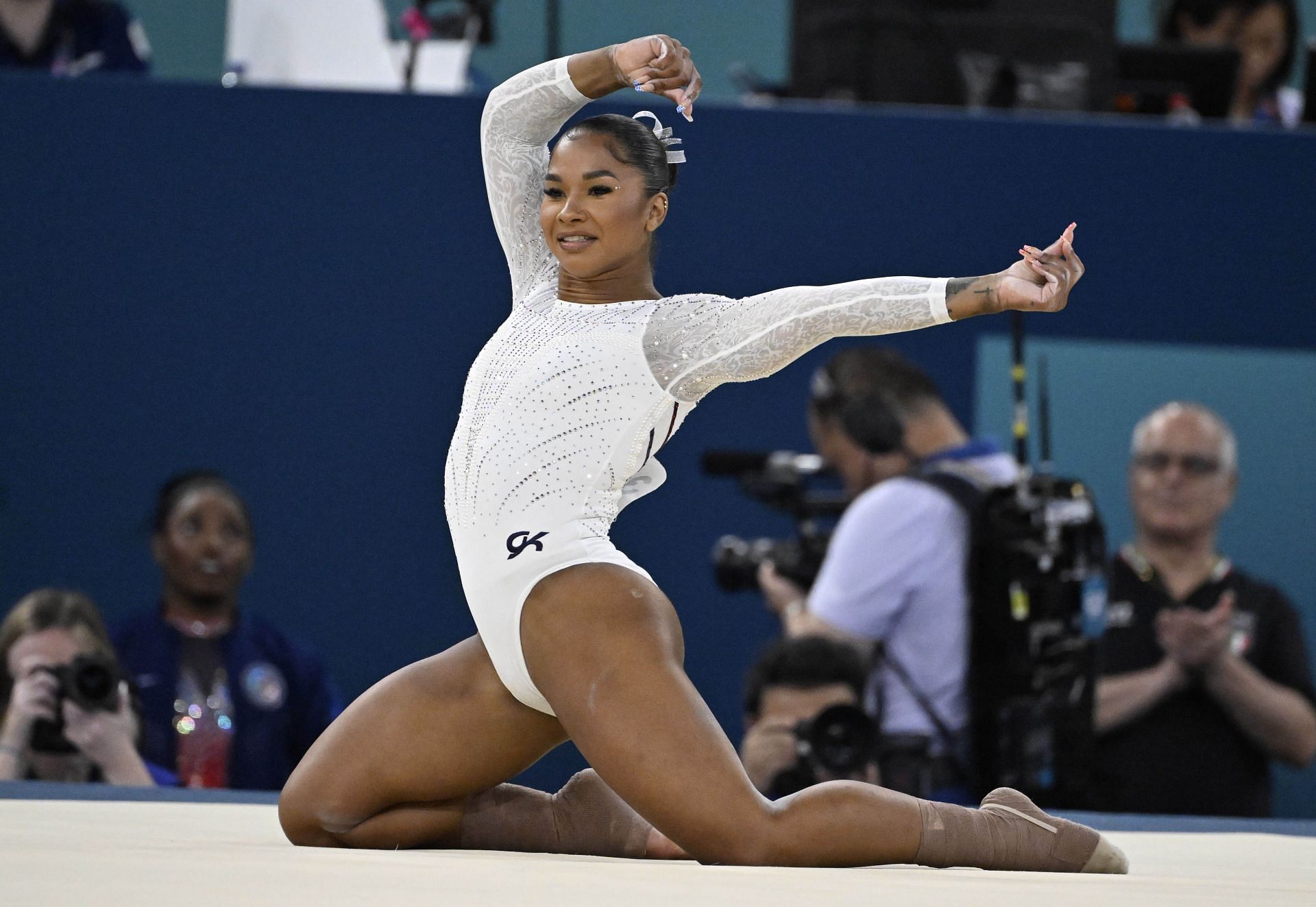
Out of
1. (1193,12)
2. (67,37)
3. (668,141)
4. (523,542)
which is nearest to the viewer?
(523,542)

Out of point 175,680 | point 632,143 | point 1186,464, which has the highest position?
Answer: point 632,143

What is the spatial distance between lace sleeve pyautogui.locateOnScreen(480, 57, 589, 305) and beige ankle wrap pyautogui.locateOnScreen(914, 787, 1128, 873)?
3.43 feet

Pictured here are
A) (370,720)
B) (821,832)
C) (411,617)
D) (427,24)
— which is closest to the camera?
(821,832)

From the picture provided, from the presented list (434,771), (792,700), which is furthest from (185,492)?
(434,771)

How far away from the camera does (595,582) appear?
2.52 metres

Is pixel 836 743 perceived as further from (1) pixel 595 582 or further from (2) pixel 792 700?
(1) pixel 595 582

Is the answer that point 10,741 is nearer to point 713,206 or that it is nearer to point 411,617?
point 411,617

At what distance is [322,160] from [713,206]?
3.47ft

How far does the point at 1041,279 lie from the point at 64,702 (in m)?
2.22

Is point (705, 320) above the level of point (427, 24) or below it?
below

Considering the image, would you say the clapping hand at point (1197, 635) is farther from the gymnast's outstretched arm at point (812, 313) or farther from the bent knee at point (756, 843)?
the bent knee at point (756, 843)

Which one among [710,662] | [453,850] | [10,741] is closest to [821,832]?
[453,850]

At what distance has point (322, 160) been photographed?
4.82 m

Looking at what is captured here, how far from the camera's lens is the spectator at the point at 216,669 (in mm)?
4121
